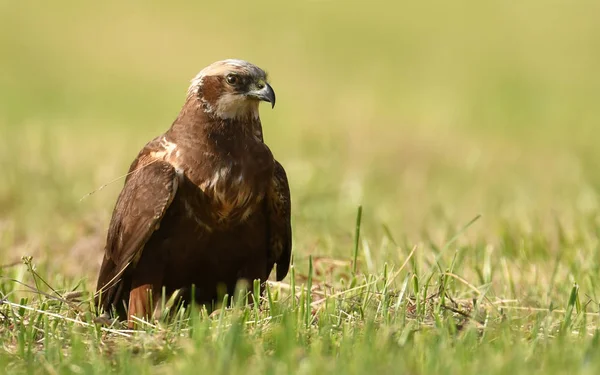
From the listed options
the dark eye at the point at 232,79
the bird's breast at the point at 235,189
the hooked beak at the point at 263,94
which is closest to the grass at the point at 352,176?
the bird's breast at the point at 235,189

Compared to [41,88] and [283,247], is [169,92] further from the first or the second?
[283,247]

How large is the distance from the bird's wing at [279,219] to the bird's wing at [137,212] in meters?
0.57

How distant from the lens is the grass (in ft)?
13.9

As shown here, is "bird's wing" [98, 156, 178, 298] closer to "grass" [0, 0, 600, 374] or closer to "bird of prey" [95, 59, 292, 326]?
"bird of prey" [95, 59, 292, 326]

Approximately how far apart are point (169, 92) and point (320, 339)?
12.4 metres

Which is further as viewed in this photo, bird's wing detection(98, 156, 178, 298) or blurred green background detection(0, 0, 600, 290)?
blurred green background detection(0, 0, 600, 290)

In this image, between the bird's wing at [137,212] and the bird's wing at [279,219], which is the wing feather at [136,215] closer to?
the bird's wing at [137,212]

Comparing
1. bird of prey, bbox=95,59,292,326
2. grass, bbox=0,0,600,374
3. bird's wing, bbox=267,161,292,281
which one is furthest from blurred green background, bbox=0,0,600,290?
bird of prey, bbox=95,59,292,326

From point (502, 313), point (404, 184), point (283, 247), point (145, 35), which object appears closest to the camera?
point (502, 313)

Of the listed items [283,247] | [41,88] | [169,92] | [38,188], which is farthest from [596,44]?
[283,247]

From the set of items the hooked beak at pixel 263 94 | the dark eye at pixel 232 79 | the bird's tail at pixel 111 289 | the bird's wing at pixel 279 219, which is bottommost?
the bird's tail at pixel 111 289

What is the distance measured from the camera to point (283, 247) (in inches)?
236

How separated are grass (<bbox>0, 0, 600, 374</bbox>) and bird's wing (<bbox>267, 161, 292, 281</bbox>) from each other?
0.18 meters

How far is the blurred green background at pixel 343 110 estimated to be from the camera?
27.5ft
